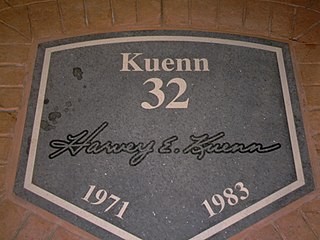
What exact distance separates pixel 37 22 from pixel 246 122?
853mm

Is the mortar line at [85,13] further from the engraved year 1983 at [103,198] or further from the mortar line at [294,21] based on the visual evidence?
the mortar line at [294,21]

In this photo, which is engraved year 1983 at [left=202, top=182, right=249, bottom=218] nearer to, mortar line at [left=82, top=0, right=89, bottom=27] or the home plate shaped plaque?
the home plate shaped plaque

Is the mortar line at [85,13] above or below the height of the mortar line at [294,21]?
above

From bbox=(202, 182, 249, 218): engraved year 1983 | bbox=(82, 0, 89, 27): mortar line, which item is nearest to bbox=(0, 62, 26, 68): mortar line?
bbox=(82, 0, 89, 27): mortar line

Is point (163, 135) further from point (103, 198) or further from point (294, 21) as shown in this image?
point (294, 21)

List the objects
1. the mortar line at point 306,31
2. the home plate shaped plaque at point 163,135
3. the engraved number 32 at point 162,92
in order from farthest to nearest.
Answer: the mortar line at point 306,31 → the engraved number 32 at point 162,92 → the home plate shaped plaque at point 163,135

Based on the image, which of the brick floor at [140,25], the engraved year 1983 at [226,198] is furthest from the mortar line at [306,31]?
the engraved year 1983 at [226,198]

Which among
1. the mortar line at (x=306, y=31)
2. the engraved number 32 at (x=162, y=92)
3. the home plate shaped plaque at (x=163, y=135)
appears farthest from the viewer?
the mortar line at (x=306, y=31)

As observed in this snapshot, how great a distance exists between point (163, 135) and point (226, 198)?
0.94ft

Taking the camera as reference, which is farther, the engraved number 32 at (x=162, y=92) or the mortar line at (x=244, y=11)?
the mortar line at (x=244, y=11)

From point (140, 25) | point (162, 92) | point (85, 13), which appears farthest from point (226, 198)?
point (85, 13)
